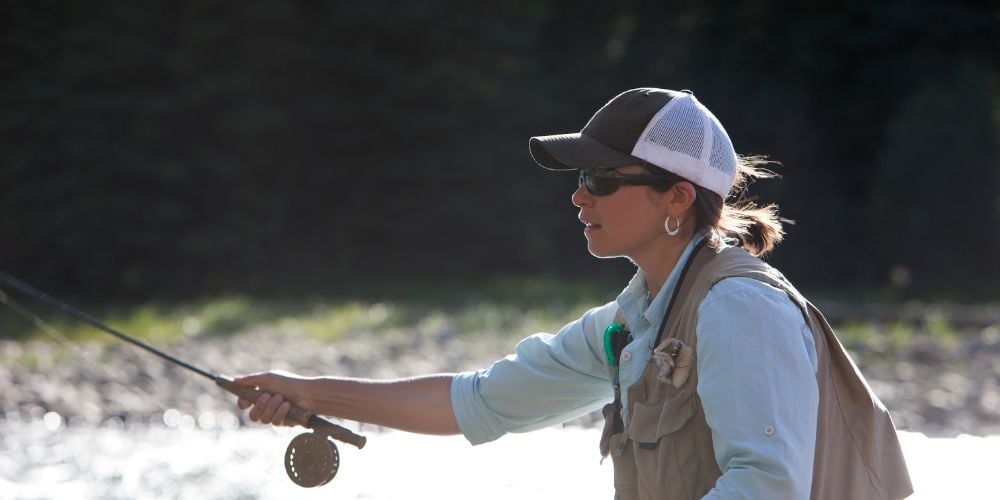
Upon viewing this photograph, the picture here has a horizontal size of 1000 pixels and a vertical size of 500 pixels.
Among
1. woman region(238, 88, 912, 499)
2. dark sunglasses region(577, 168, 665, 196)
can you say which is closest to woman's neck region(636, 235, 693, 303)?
woman region(238, 88, 912, 499)

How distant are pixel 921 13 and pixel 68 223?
14040 millimetres

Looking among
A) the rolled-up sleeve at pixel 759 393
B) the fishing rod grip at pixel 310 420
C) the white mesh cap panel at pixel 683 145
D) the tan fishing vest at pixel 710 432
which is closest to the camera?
the rolled-up sleeve at pixel 759 393

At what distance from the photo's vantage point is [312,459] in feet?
9.22

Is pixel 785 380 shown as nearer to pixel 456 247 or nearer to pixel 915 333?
pixel 915 333

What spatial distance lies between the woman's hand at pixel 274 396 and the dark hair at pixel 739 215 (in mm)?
955

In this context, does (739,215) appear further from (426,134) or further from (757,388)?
(426,134)

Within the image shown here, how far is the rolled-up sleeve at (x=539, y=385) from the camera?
2572 mm

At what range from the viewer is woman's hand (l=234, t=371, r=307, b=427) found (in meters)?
2.76

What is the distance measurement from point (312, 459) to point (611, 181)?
97 cm

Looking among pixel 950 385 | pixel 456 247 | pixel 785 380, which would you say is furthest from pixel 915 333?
pixel 785 380

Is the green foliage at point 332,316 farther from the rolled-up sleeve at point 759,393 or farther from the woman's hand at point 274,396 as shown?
the rolled-up sleeve at point 759,393

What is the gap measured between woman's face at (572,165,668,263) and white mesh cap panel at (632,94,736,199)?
0.05m

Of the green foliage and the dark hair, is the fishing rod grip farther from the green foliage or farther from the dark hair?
the green foliage

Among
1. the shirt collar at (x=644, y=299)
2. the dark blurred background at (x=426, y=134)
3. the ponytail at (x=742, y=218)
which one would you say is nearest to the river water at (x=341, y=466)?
the ponytail at (x=742, y=218)
